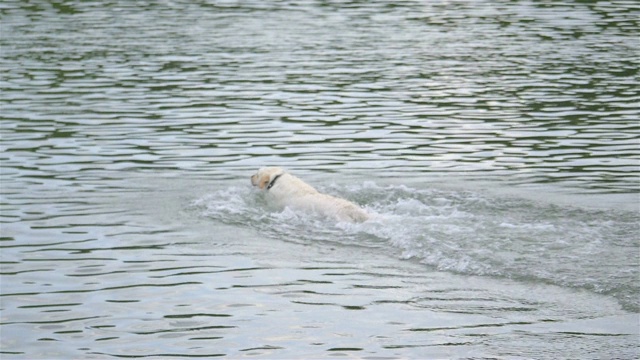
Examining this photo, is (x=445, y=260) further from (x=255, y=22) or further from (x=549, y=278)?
(x=255, y=22)

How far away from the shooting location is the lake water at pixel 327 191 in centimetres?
1042

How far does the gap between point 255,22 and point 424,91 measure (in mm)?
14284

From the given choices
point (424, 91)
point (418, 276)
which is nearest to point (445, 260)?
point (418, 276)

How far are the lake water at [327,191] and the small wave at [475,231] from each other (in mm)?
36

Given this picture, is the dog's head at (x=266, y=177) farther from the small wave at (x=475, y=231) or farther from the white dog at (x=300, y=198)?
the small wave at (x=475, y=231)

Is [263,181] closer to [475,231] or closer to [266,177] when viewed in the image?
[266,177]

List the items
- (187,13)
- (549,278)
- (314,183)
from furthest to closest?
(187,13) → (314,183) → (549,278)

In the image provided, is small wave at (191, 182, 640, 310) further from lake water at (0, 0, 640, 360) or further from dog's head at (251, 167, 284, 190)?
dog's head at (251, 167, 284, 190)

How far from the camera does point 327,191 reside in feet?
53.1

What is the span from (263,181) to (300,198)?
3.54 ft

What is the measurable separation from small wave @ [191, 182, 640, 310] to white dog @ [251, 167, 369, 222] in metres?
0.13

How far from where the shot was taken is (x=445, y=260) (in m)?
12.2

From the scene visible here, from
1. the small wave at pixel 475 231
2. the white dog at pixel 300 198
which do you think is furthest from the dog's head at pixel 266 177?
the small wave at pixel 475 231

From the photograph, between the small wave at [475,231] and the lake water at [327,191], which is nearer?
the lake water at [327,191]
